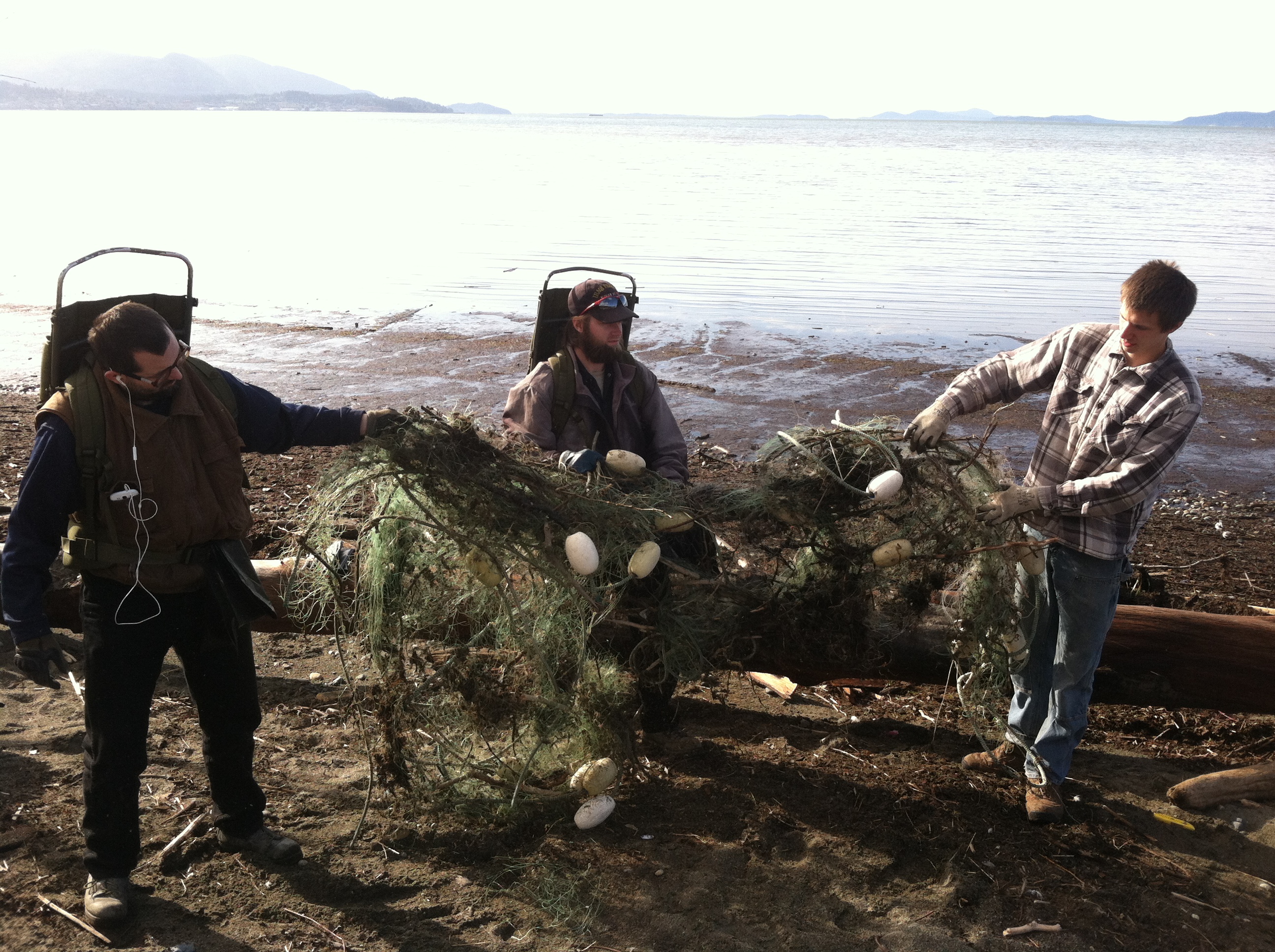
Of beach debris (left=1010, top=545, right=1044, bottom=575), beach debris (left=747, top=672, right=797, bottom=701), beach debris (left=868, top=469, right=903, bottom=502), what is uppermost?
beach debris (left=868, top=469, right=903, bottom=502)

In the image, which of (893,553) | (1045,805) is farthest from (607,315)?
(1045,805)

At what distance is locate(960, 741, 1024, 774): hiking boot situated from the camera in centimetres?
487

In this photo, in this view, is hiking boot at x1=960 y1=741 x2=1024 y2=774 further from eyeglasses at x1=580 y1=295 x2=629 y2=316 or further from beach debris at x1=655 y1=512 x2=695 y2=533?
eyeglasses at x1=580 y1=295 x2=629 y2=316

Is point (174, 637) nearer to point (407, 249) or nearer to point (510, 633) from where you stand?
point (510, 633)

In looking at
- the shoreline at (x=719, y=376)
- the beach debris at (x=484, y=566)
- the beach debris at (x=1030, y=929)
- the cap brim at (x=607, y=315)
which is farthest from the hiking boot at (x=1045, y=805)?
the shoreline at (x=719, y=376)

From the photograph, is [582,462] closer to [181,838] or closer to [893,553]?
[893,553]

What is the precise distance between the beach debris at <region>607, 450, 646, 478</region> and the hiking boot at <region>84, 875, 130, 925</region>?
2.43 m

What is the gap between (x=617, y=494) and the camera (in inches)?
165

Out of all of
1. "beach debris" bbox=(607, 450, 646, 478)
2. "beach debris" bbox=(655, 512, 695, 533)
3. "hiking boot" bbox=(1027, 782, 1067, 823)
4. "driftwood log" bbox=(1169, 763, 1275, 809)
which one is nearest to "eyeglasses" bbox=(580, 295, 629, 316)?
"beach debris" bbox=(607, 450, 646, 478)

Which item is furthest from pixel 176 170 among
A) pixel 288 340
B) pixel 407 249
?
pixel 288 340

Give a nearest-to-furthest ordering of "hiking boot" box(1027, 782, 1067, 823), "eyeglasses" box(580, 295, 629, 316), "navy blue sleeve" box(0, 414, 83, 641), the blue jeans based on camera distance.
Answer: "navy blue sleeve" box(0, 414, 83, 641) < the blue jeans < "hiking boot" box(1027, 782, 1067, 823) < "eyeglasses" box(580, 295, 629, 316)

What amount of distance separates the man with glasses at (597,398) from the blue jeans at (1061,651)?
176 cm

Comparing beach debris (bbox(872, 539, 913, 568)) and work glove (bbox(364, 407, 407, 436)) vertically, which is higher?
work glove (bbox(364, 407, 407, 436))

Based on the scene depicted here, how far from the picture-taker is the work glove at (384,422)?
3980 mm
